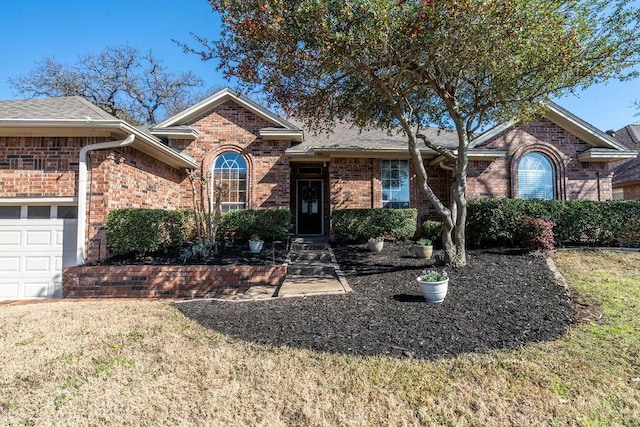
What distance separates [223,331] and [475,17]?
6.49m

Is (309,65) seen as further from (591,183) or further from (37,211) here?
(591,183)

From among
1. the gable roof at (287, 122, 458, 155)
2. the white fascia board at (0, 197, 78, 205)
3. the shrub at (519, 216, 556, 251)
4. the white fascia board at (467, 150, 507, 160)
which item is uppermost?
the gable roof at (287, 122, 458, 155)

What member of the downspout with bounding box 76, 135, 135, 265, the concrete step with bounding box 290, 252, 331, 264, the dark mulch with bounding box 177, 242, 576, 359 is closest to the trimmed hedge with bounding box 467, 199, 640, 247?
the dark mulch with bounding box 177, 242, 576, 359

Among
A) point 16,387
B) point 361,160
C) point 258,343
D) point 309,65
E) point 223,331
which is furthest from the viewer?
point 361,160

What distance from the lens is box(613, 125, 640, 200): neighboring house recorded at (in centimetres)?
1598

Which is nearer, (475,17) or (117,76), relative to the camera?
(475,17)

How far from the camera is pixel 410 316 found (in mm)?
5109

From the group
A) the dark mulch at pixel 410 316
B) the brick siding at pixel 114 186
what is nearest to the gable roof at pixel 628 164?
the dark mulch at pixel 410 316

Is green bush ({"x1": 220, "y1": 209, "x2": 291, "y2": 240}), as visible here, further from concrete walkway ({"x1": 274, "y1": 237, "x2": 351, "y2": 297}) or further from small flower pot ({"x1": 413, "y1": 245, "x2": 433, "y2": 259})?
small flower pot ({"x1": 413, "y1": 245, "x2": 433, "y2": 259})

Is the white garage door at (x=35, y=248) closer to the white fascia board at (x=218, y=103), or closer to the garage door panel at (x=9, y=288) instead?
the garage door panel at (x=9, y=288)

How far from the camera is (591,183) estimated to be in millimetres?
12812

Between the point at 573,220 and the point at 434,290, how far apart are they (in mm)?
6801

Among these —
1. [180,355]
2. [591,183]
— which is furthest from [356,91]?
[591,183]

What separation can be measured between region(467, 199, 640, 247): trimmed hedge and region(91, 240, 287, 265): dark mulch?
620 cm
